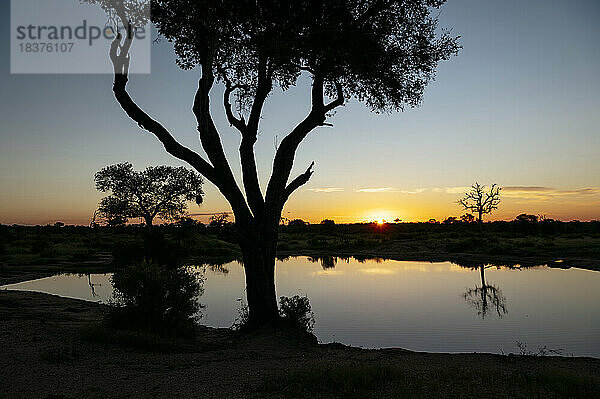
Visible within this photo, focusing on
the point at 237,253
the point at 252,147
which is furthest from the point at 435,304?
the point at 237,253

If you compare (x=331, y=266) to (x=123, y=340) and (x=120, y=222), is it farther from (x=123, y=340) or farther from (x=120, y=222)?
(x=120, y=222)

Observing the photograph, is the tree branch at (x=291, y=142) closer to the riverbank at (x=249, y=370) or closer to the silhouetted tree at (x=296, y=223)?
the riverbank at (x=249, y=370)

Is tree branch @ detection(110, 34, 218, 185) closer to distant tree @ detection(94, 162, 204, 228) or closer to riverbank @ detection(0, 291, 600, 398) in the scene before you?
riverbank @ detection(0, 291, 600, 398)

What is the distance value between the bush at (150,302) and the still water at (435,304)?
12.6 ft

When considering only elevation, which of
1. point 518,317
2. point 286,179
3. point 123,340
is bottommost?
point 518,317

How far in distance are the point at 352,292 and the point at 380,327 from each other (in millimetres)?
6993

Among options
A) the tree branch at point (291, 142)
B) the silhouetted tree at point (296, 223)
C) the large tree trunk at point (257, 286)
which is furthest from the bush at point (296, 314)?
the silhouetted tree at point (296, 223)

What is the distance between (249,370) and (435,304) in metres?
12.0

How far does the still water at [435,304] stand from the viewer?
12391 mm

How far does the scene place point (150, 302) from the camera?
1030 cm

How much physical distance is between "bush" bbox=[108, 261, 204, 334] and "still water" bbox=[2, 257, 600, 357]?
3.84 m

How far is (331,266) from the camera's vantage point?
34500 mm

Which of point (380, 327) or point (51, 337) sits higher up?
point (51, 337)

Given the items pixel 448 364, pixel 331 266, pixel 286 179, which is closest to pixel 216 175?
pixel 286 179
